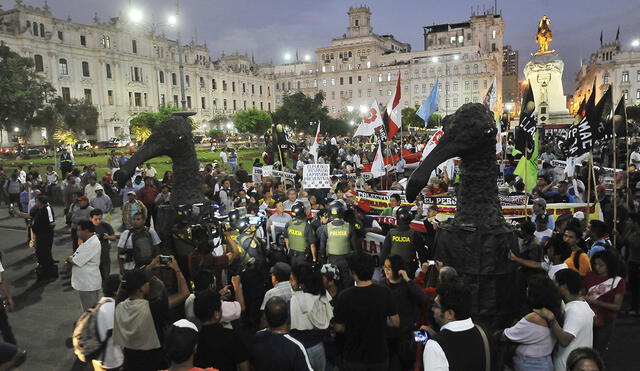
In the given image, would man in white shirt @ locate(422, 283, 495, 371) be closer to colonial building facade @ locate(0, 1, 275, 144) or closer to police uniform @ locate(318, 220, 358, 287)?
police uniform @ locate(318, 220, 358, 287)

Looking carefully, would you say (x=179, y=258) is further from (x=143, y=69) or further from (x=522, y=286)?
(x=143, y=69)

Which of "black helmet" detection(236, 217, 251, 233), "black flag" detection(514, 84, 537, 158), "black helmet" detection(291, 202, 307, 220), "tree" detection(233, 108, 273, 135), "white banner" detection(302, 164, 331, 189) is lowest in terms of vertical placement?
"black helmet" detection(236, 217, 251, 233)

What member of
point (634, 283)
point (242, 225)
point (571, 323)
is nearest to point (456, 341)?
point (571, 323)

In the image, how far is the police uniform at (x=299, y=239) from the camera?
6.93m

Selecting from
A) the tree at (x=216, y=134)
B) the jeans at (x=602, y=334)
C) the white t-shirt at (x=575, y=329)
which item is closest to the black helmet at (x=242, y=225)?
the white t-shirt at (x=575, y=329)

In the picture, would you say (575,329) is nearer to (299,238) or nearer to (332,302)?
(332,302)

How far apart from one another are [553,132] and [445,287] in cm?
3124

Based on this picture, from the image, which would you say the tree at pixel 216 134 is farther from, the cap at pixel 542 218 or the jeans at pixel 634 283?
the jeans at pixel 634 283

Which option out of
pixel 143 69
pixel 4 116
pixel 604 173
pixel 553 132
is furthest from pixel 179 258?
pixel 143 69

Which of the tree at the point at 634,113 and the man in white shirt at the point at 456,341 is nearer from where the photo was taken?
the man in white shirt at the point at 456,341

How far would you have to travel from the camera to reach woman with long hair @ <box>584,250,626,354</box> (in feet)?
14.7

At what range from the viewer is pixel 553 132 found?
30.4 metres

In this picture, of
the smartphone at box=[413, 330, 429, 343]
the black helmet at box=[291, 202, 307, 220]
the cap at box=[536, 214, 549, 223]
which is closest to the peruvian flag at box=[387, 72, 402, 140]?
the cap at box=[536, 214, 549, 223]

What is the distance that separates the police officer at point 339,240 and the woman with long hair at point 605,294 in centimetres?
300
